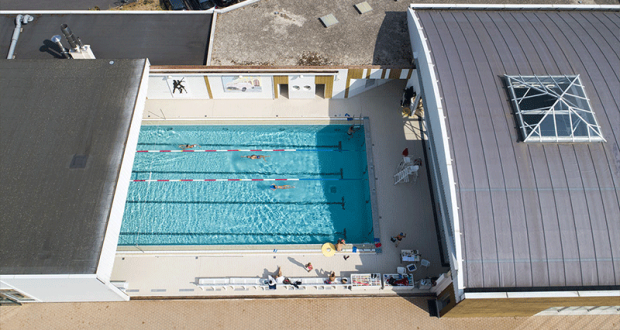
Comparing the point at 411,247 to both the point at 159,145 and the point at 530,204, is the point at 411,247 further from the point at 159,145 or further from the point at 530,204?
the point at 159,145

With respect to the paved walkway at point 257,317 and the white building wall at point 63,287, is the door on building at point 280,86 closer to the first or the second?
the paved walkway at point 257,317

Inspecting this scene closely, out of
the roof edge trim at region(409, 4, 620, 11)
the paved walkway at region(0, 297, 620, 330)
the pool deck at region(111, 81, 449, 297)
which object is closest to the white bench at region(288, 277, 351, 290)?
the pool deck at region(111, 81, 449, 297)

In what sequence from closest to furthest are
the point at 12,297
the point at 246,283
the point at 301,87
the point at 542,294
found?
1. the point at 542,294
2. the point at 12,297
3. the point at 246,283
4. the point at 301,87

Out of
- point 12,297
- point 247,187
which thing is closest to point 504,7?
point 247,187

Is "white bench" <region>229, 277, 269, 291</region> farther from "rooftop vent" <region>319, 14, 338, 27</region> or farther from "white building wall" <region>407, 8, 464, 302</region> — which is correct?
"rooftop vent" <region>319, 14, 338, 27</region>

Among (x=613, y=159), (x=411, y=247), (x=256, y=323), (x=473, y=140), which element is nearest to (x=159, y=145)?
(x=256, y=323)

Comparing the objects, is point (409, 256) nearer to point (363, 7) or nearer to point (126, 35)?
point (363, 7)
